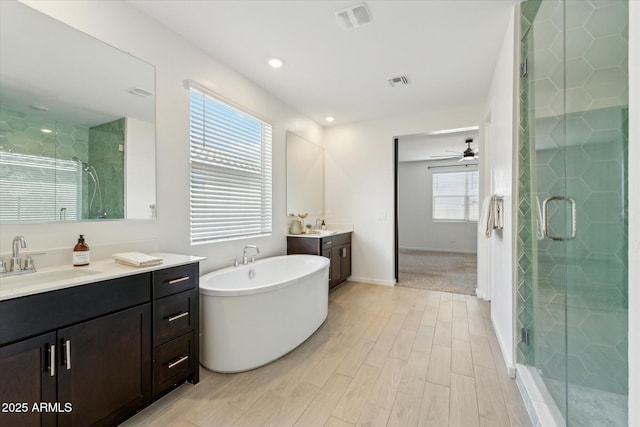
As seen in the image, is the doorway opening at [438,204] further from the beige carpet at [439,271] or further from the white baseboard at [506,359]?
the white baseboard at [506,359]

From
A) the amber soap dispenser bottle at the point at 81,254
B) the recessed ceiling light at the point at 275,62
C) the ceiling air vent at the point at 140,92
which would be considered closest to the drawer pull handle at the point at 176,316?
the amber soap dispenser bottle at the point at 81,254

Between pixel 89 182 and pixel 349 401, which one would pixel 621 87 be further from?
pixel 89 182

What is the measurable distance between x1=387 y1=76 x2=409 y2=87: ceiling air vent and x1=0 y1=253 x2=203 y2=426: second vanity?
2.75m

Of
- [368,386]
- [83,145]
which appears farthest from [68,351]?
[368,386]

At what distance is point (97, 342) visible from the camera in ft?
4.41

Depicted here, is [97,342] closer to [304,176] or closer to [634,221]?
[634,221]

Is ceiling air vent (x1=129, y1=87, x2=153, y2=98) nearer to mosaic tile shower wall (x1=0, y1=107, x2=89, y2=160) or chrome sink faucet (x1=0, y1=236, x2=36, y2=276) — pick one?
mosaic tile shower wall (x1=0, y1=107, x2=89, y2=160)

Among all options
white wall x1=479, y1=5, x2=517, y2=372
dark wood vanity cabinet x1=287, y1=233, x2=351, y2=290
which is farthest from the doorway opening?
white wall x1=479, y1=5, x2=517, y2=372

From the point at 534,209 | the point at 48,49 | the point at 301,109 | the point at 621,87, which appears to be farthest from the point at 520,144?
the point at 48,49

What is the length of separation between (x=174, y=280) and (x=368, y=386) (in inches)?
56.7

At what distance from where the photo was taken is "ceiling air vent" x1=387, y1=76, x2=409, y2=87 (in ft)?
9.87

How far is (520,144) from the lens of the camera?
192cm

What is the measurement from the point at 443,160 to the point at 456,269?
135 inches

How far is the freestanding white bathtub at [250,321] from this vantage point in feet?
6.37
